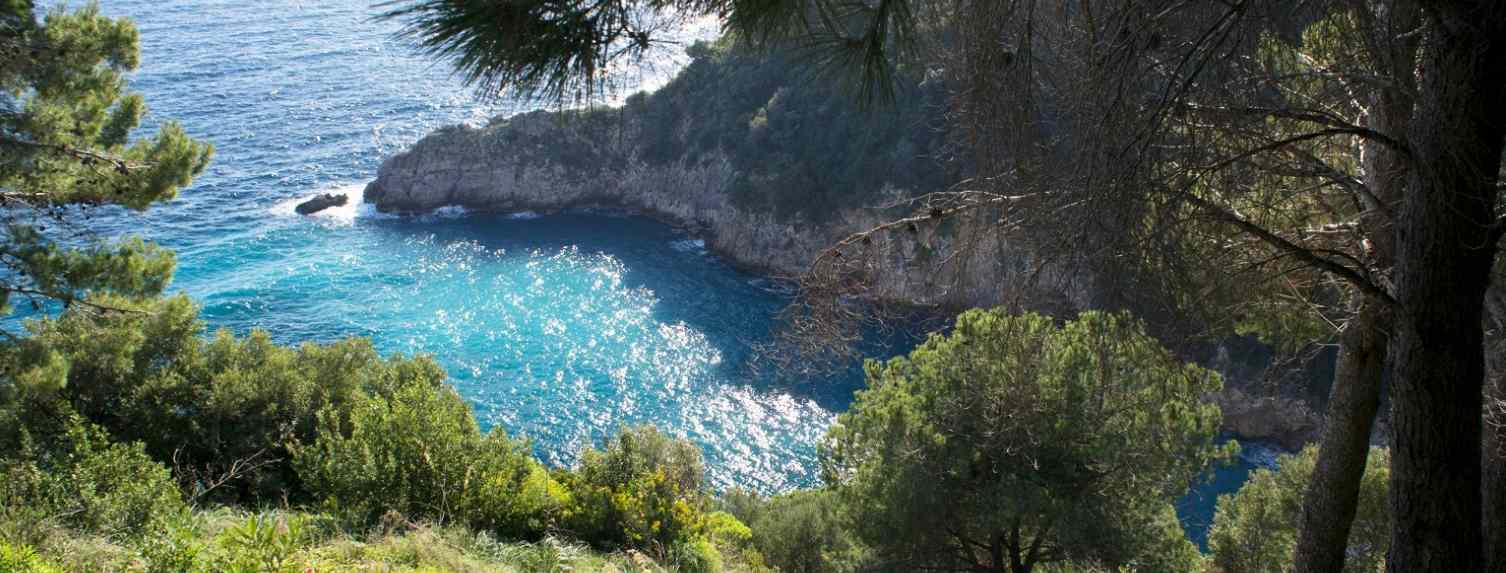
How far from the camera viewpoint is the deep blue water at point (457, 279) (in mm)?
26641

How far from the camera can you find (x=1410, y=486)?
11.5 ft

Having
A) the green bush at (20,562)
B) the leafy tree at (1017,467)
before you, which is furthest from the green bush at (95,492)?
the leafy tree at (1017,467)

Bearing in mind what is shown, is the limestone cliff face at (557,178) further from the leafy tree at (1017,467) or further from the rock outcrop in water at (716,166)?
the leafy tree at (1017,467)

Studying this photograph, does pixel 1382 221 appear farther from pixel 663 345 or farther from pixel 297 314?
pixel 297 314

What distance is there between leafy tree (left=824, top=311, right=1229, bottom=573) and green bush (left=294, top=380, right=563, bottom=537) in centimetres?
403

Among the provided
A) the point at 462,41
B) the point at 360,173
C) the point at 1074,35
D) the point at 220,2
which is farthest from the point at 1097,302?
the point at 220,2

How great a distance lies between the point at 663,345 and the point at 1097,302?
27394 mm

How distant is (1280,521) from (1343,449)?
864cm

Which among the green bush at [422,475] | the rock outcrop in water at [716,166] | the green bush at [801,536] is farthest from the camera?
the rock outcrop in water at [716,166]

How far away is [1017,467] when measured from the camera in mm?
10102

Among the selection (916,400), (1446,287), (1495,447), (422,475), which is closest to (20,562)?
(422,475)

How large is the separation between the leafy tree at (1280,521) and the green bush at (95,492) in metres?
11.4

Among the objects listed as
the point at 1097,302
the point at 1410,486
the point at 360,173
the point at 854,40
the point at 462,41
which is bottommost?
the point at 360,173

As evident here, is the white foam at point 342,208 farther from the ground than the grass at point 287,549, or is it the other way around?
the grass at point 287,549
